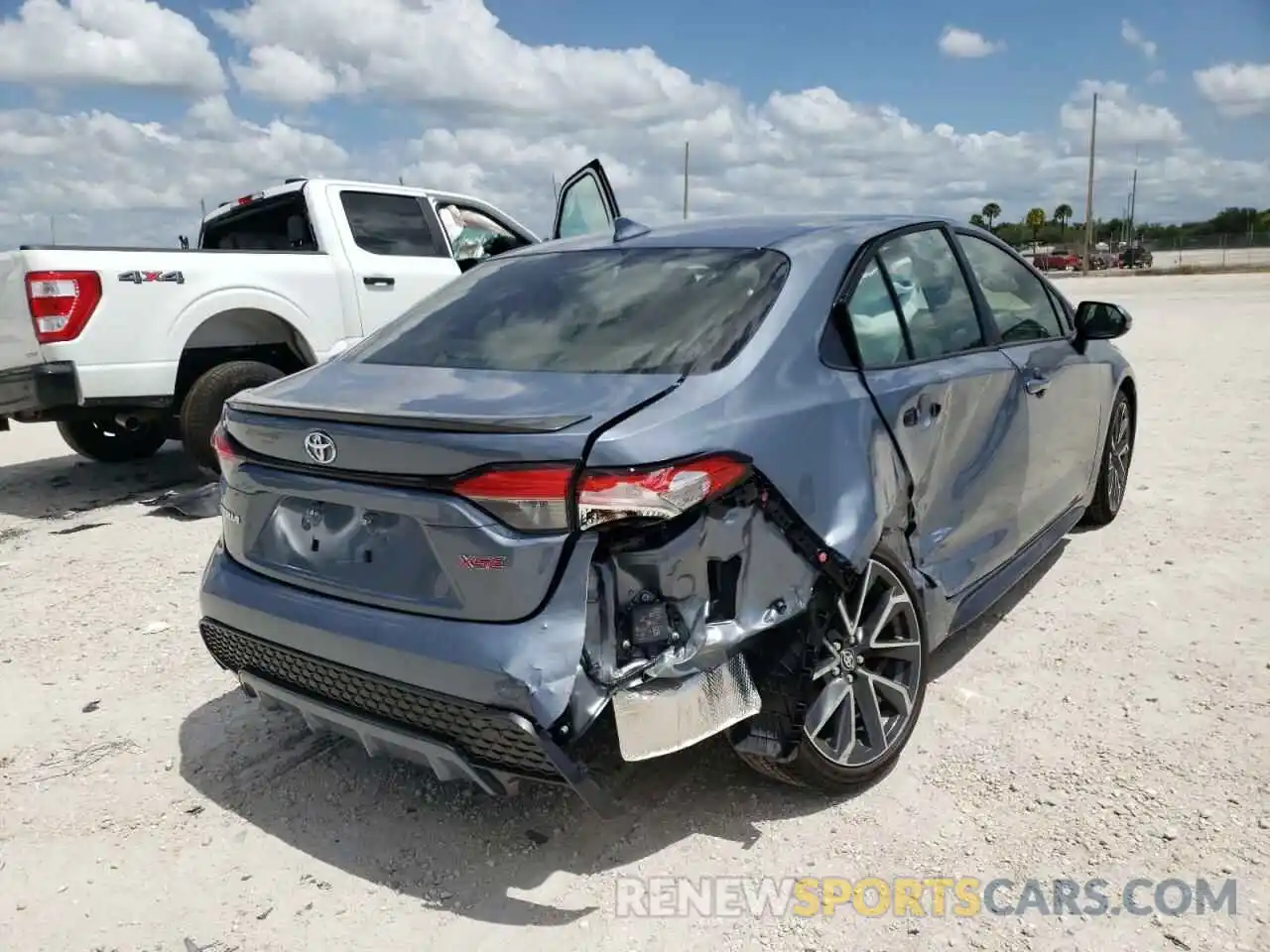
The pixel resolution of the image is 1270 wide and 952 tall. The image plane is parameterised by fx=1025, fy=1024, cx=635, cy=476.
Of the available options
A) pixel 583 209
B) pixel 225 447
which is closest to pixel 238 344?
pixel 583 209

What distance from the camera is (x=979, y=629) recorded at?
4.21 meters

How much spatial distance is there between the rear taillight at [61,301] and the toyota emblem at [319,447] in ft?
13.8

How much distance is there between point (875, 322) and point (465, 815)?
1.94 m

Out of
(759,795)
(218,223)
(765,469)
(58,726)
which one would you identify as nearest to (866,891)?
(759,795)

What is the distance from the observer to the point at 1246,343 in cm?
1331

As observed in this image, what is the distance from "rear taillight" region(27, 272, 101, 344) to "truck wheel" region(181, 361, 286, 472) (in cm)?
77

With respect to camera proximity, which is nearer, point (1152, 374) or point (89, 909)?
point (89, 909)

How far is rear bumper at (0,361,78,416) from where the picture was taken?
5922mm

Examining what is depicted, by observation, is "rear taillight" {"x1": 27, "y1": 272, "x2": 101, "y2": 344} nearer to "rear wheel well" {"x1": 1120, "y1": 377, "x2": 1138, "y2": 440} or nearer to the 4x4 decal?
the 4x4 decal

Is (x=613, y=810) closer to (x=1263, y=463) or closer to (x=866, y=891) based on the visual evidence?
(x=866, y=891)

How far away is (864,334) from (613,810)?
5.28ft

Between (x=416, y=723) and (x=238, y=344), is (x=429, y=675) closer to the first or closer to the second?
(x=416, y=723)

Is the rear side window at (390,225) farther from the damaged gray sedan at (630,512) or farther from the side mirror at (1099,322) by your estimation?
the side mirror at (1099,322)

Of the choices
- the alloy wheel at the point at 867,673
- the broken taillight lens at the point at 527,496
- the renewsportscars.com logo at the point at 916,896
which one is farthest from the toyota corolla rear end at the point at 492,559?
the renewsportscars.com logo at the point at 916,896
